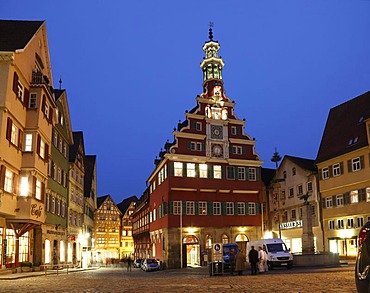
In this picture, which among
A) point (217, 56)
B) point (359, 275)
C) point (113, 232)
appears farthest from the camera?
point (113, 232)

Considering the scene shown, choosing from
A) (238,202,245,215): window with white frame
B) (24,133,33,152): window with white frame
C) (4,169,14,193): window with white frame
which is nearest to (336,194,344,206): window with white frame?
(238,202,245,215): window with white frame

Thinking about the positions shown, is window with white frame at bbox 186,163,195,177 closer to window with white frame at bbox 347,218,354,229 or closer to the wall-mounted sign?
the wall-mounted sign

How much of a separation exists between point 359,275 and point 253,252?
22.7m

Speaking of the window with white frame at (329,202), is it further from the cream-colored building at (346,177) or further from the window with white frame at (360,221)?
the window with white frame at (360,221)

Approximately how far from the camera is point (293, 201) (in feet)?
177

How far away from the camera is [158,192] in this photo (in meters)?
55.8

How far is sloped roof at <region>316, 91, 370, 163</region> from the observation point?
44.7 meters

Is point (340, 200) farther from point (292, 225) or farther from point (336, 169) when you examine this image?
point (292, 225)

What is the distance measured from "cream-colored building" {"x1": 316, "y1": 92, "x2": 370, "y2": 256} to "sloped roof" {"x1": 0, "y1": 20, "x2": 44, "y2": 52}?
2929cm

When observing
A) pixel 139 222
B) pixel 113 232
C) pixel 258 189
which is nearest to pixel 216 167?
pixel 258 189

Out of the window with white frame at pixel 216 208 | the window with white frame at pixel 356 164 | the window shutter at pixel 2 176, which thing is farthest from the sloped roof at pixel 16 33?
the window with white frame at pixel 356 164

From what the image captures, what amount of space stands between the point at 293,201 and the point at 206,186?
436 inches

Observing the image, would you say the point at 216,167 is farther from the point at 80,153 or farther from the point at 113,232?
the point at 113,232

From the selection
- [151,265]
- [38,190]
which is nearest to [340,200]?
[151,265]
